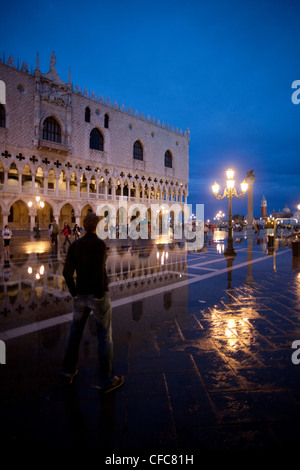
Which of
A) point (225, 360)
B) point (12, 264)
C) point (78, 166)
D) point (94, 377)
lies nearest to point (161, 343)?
point (225, 360)

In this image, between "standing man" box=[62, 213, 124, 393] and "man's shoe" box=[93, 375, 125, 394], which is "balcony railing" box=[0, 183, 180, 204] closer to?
"standing man" box=[62, 213, 124, 393]

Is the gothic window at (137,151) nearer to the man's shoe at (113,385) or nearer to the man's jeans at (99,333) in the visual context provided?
the man's jeans at (99,333)

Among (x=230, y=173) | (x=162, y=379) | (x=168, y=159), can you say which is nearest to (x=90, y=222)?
(x=162, y=379)

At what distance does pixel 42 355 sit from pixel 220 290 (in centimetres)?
453

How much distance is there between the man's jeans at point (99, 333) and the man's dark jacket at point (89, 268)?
85mm

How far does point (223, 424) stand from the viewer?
2086 mm

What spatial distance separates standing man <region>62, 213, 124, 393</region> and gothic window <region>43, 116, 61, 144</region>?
34377 mm

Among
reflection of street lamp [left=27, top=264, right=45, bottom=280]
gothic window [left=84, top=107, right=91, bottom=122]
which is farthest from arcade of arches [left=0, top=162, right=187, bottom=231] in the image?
reflection of street lamp [left=27, top=264, right=45, bottom=280]

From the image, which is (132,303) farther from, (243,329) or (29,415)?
(29,415)

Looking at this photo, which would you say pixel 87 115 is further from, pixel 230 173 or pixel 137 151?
pixel 230 173

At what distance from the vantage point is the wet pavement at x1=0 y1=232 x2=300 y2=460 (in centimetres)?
194

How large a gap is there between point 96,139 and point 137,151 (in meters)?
8.21

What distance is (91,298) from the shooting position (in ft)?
8.46
